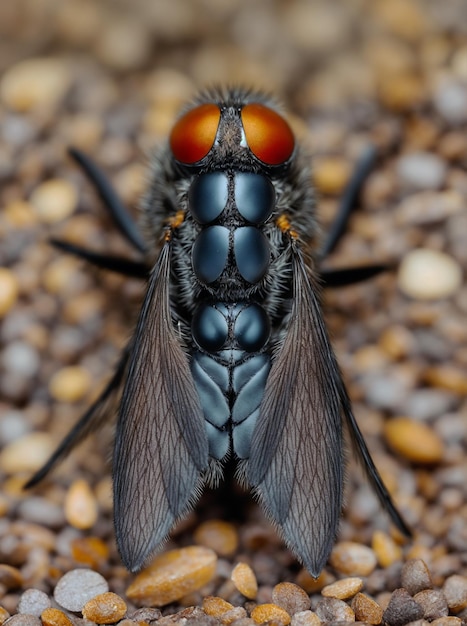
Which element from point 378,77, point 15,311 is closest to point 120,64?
point 378,77

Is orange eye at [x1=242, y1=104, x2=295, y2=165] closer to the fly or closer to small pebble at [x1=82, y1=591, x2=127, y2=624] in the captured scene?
the fly

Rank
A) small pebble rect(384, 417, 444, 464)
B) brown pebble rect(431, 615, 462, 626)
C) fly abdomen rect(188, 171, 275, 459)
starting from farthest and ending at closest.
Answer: small pebble rect(384, 417, 444, 464)
fly abdomen rect(188, 171, 275, 459)
brown pebble rect(431, 615, 462, 626)

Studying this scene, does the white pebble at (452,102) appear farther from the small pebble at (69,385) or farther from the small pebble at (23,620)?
the small pebble at (23,620)

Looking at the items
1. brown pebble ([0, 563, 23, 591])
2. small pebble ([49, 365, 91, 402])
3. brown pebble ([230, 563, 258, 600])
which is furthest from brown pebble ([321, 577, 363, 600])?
small pebble ([49, 365, 91, 402])

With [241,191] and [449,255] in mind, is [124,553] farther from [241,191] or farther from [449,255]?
[449,255]

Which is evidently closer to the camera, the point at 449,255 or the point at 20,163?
the point at 449,255

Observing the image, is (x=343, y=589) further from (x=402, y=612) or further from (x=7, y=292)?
(x=7, y=292)

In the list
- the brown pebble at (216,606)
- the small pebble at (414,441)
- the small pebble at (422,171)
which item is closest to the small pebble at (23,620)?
the brown pebble at (216,606)
